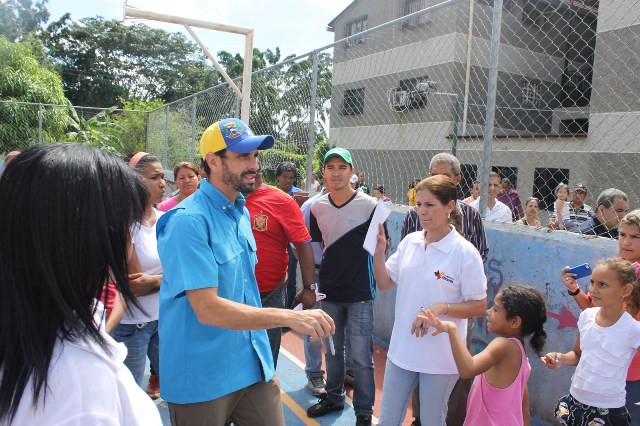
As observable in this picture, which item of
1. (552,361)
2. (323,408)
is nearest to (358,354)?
(323,408)

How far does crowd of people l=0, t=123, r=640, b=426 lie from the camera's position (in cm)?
95

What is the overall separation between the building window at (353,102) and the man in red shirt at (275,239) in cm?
280

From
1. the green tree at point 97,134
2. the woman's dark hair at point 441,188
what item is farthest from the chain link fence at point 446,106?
the green tree at point 97,134

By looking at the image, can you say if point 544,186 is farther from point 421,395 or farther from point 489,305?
point 421,395

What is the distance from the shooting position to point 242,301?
233cm

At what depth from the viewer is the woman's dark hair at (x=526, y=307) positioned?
2.81m

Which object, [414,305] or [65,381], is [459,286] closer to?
[414,305]

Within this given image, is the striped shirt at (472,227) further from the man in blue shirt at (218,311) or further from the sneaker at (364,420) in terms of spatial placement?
the man in blue shirt at (218,311)

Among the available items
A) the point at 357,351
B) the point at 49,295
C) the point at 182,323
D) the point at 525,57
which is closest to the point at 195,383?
the point at 182,323

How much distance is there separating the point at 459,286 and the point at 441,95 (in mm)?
4178

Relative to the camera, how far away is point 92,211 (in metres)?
1.00

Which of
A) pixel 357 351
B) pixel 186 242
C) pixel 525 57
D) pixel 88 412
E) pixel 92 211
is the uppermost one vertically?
pixel 525 57

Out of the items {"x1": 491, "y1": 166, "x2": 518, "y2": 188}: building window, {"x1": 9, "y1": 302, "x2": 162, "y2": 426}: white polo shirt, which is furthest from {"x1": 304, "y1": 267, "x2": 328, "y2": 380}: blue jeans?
{"x1": 9, "y1": 302, "x2": 162, "y2": 426}: white polo shirt

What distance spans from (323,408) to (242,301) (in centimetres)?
214
